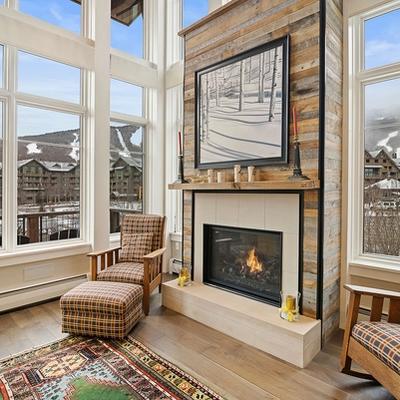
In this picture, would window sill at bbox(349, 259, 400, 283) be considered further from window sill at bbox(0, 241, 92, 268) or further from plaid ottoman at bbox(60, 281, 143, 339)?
window sill at bbox(0, 241, 92, 268)

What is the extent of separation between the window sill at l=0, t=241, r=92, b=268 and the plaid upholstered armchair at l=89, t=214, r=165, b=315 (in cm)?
41

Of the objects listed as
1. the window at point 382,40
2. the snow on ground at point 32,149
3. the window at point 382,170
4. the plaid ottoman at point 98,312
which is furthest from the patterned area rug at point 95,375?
the window at point 382,40

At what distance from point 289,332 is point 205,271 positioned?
129 cm

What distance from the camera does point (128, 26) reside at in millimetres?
4500

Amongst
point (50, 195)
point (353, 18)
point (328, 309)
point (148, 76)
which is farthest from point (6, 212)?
point (353, 18)

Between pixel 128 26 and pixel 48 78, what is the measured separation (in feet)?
5.40

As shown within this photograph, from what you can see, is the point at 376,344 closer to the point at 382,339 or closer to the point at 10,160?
the point at 382,339

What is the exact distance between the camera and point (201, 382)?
6.62 ft

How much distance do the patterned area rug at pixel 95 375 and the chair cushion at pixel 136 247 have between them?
113 cm

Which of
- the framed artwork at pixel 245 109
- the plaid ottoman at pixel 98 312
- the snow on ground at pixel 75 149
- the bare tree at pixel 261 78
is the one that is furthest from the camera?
the snow on ground at pixel 75 149

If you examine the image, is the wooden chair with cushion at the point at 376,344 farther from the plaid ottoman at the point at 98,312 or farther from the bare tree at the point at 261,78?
the bare tree at the point at 261,78

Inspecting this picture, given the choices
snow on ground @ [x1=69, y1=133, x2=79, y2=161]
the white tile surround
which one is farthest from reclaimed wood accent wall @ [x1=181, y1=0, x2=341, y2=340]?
snow on ground @ [x1=69, y1=133, x2=79, y2=161]

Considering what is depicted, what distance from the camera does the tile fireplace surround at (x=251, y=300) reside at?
2311 mm

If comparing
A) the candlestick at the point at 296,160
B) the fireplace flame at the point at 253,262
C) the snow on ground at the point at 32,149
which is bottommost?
the fireplace flame at the point at 253,262
